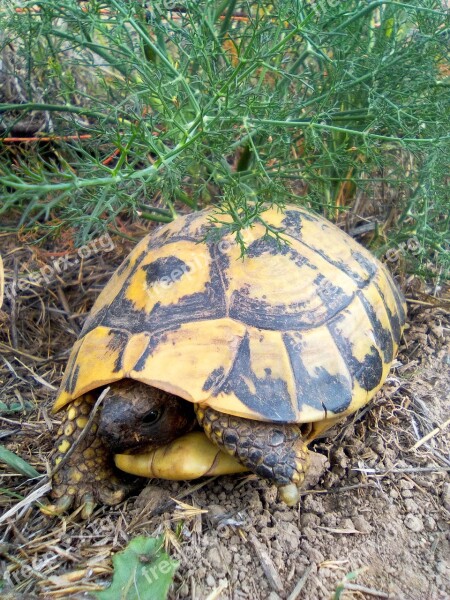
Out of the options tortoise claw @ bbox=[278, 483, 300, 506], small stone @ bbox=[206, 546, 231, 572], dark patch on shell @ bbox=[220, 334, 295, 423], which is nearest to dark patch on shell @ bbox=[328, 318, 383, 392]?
dark patch on shell @ bbox=[220, 334, 295, 423]

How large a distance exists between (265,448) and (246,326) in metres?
0.36

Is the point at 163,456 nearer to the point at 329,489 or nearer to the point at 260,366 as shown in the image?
the point at 260,366

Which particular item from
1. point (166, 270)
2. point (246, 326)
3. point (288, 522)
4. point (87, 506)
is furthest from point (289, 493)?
point (166, 270)

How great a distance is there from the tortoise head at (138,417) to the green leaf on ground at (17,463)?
341 mm

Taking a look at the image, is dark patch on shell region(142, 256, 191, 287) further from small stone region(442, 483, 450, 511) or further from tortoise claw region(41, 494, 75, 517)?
small stone region(442, 483, 450, 511)

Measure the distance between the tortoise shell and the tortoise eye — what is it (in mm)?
119

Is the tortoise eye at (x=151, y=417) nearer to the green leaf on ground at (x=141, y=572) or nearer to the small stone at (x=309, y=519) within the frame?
the green leaf on ground at (x=141, y=572)

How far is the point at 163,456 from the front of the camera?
1605 mm

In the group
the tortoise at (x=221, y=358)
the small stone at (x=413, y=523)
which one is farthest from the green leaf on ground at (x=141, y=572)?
the small stone at (x=413, y=523)

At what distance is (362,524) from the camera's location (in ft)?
5.17

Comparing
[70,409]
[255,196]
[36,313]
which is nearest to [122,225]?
[36,313]

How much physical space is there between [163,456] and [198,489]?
0.59 ft

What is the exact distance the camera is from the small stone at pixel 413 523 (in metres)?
1.58

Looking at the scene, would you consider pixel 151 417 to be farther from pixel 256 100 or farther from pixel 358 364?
pixel 256 100
